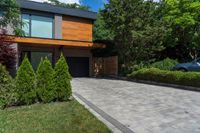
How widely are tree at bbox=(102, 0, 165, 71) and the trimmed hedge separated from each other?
2364mm

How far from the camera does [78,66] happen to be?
2475 cm

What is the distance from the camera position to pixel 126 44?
2077cm

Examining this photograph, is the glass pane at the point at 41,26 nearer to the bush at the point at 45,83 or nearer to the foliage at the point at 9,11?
the foliage at the point at 9,11

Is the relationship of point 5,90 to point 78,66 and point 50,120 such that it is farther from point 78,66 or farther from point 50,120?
point 78,66

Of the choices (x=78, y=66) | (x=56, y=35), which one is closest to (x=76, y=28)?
(x=56, y=35)

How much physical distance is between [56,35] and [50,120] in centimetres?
1550

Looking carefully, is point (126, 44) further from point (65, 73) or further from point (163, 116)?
point (163, 116)

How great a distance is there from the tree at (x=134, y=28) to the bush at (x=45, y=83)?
10.7 metres

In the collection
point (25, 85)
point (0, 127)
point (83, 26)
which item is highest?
point (83, 26)

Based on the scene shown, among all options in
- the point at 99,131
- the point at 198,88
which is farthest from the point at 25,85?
the point at 198,88

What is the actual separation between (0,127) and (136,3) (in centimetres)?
1605

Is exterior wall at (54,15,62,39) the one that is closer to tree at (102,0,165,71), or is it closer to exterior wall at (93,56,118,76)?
tree at (102,0,165,71)

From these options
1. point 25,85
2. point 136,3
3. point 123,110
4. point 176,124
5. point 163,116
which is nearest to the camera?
point 176,124

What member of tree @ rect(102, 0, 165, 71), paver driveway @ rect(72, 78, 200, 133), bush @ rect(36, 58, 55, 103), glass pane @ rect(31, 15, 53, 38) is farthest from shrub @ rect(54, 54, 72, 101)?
glass pane @ rect(31, 15, 53, 38)
